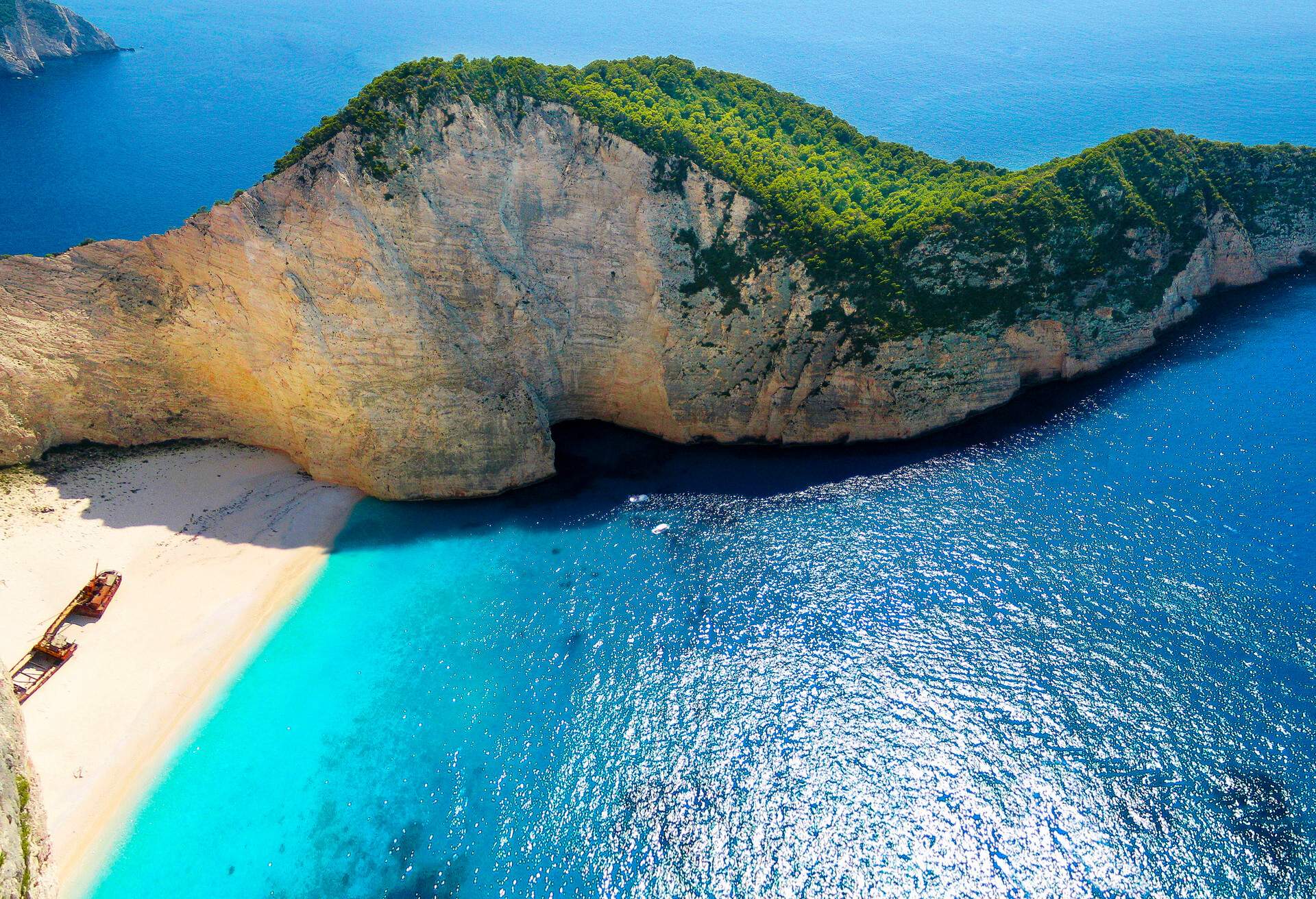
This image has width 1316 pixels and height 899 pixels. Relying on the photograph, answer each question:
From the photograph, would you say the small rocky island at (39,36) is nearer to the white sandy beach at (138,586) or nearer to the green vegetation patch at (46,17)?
the green vegetation patch at (46,17)

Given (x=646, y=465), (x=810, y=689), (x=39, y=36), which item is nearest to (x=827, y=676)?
(x=810, y=689)

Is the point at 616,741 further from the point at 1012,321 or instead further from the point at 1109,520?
the point at 1012,321

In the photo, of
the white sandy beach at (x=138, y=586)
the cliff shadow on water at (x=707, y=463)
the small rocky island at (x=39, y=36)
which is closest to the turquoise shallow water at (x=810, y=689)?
the cliff shadow on water at (x=707, y=463)

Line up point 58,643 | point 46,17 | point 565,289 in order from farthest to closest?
point 46,17
point 565,289
point 58,643

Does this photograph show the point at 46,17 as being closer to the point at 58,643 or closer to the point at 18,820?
the point at 58,643

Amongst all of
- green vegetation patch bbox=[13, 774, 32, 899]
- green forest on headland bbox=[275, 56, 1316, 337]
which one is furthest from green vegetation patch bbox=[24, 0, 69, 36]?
green vegetation patch bbox=[13, 774, 32, 899]

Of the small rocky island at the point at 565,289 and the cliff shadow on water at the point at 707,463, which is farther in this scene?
the cliff shadow on water at the point at 707,463

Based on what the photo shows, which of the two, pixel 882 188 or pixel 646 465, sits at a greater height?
pixel 882 188
